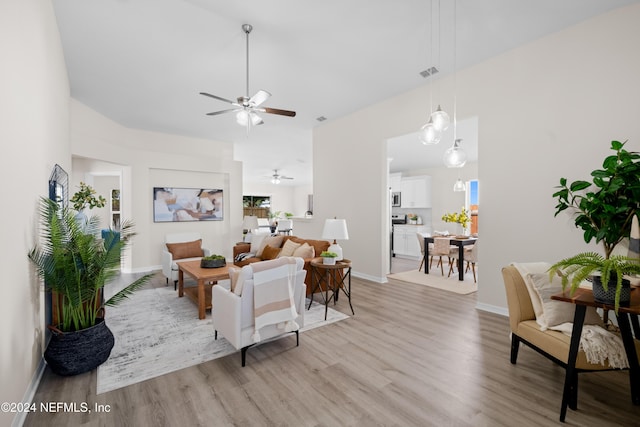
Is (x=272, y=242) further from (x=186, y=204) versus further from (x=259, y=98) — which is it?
(x=186, y=204)

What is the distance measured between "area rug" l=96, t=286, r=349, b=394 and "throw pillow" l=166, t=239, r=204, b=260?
1087mm

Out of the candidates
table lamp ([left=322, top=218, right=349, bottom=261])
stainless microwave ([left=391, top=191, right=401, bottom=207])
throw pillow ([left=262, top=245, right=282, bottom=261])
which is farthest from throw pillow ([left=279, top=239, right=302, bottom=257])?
stainless microwave ([left=391, top=191, right=401, bottom=207])

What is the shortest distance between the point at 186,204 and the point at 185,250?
6.43 feet

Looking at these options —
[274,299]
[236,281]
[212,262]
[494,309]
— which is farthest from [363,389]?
[212,262]

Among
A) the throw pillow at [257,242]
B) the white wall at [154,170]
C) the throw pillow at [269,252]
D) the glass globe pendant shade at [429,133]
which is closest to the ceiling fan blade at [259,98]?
the glass globe pendant shade at [429,133]

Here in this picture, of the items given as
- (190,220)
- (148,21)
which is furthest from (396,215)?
(148,21)

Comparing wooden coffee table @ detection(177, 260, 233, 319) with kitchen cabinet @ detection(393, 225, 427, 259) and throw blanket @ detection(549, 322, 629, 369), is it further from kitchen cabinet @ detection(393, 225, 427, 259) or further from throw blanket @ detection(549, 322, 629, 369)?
kitchen cabinet @ detection(393, 225, 427, 259)

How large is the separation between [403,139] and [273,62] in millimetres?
3356

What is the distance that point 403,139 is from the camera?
615 cm

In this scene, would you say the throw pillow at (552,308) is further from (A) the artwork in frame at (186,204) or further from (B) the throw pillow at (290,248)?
(A) the artwork in frame at (186,204)

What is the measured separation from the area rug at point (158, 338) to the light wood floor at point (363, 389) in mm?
147

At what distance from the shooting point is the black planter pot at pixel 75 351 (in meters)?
2.31

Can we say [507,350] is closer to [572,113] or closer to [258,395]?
[258,395]

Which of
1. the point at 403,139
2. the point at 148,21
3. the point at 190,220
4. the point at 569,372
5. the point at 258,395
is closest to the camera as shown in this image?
the point at 569,372
